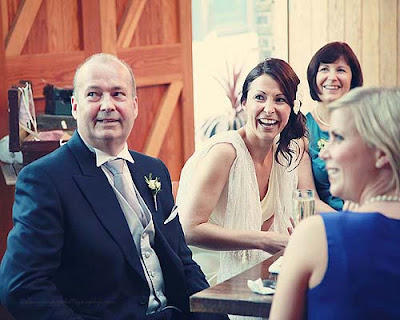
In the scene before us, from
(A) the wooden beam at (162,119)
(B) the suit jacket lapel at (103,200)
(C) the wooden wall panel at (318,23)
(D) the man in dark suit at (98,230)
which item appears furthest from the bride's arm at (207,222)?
(C) the wooden wall panel at (318,23)

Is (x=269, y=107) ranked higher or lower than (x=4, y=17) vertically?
lower

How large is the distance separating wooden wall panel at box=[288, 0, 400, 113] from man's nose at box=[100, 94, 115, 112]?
4.08m

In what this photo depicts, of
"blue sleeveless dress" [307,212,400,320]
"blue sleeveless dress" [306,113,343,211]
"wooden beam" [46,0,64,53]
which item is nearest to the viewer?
"blue sleeveless dress" [307,212,400,320]

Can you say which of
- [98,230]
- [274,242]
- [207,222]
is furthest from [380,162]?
[207,222]

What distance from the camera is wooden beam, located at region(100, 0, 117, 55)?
518cm

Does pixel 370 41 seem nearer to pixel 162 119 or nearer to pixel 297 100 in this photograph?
pixel 162 119

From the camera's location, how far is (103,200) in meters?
2.69

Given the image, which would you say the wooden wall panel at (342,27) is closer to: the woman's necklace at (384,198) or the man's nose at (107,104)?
the man's nose at (107,104)

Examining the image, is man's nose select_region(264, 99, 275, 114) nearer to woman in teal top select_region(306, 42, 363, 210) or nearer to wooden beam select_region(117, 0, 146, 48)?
woman in teal top select_region(306, 42, 363, 210)

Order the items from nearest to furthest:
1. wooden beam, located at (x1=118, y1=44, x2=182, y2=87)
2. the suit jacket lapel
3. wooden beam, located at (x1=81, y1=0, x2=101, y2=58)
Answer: the suit jacket lapel → wooden beam, located at (x1=81, y1=0, x2=101, y2=58) → wooden beam, located at (x1=118, y1=44, x2=182, y2=87)

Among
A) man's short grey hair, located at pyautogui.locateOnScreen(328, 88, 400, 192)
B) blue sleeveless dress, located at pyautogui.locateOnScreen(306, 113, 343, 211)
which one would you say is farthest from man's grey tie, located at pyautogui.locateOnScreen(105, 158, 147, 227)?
blue sleeveless dress, located at pyautogui.locateOnScreen(306, 113, 343, 211)

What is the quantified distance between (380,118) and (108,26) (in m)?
3.67

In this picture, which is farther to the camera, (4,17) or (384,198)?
(4,17)

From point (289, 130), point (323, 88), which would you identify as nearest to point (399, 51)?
point (323, 88)
